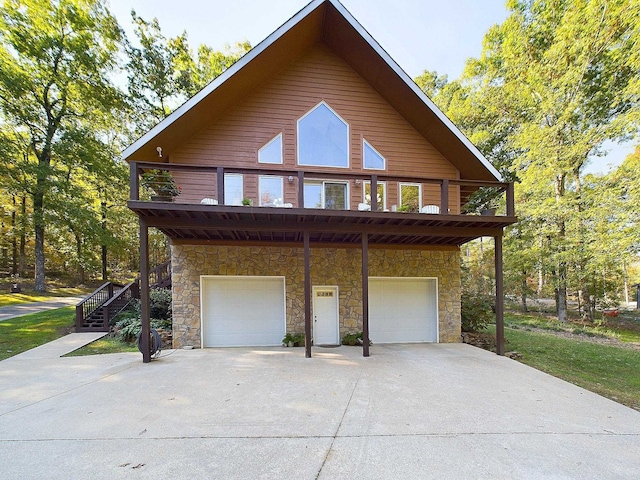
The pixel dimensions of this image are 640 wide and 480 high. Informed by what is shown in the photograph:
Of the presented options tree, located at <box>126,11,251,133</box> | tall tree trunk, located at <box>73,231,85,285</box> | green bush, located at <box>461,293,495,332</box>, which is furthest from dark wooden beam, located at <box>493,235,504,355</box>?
tall tree trunk, located at <box>73,231,85,285</box>

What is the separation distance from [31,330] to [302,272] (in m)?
9.16

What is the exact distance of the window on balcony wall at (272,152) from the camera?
767cm

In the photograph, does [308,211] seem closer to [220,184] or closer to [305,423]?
[220,184]

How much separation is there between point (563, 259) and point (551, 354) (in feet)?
23.1

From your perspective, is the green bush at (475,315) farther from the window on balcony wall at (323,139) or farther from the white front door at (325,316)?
the window on balcony wall at (323,139)

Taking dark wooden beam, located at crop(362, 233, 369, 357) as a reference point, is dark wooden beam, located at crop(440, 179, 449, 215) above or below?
above

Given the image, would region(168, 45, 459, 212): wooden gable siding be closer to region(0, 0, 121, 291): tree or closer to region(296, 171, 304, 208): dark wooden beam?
region(296, 171, 304, 208): dark wooden beam

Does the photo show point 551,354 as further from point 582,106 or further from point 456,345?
point 582,106

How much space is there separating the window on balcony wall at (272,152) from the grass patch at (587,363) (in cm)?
835

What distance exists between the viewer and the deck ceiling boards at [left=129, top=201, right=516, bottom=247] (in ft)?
18.6

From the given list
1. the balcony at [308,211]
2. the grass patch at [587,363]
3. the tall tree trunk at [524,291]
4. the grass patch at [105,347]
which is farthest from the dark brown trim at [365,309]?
the tall tree trunk at [524,291]

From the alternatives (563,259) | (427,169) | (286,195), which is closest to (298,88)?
(286,195)

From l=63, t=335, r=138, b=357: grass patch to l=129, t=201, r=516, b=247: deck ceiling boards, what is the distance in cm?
317

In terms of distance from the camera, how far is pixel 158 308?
337 inches
